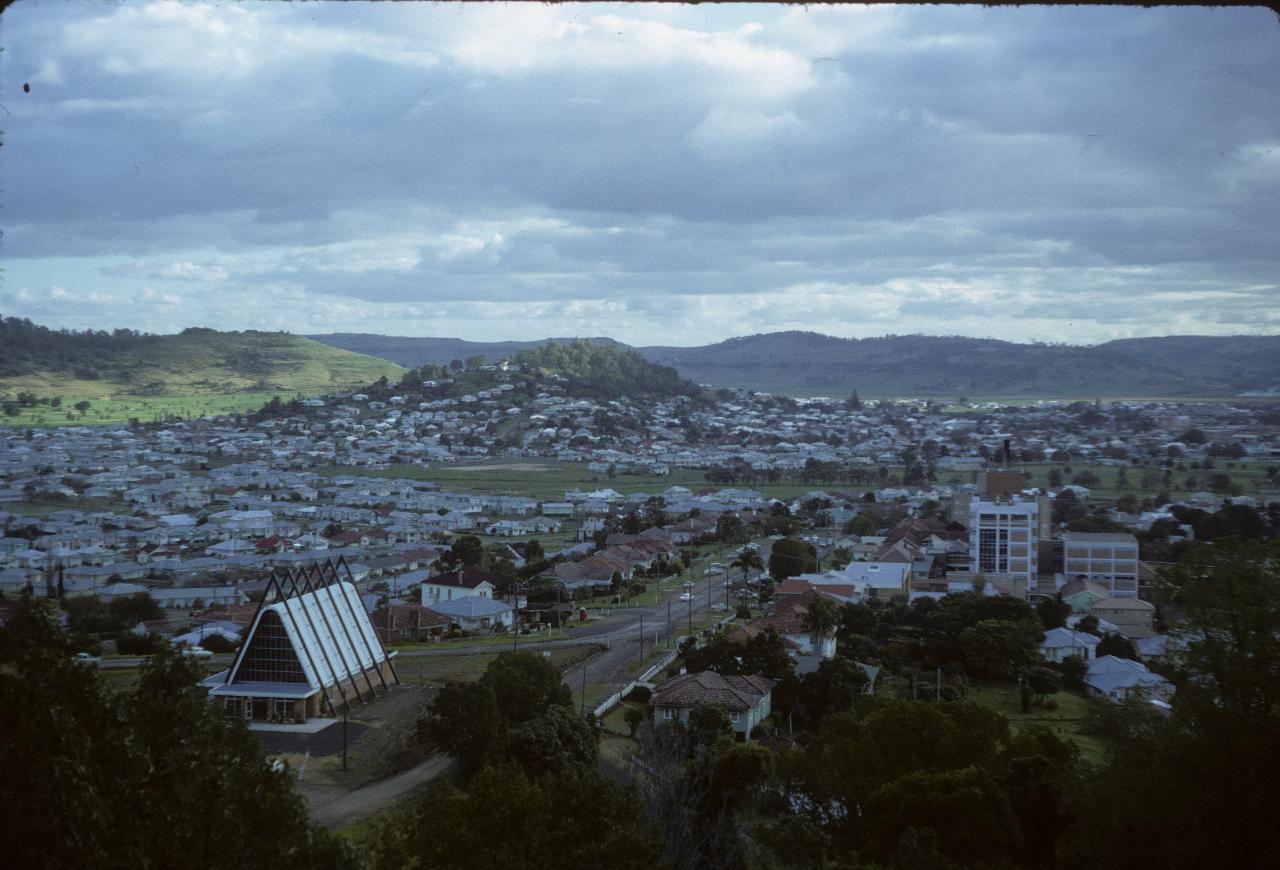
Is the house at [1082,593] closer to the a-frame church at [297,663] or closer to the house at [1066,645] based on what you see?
the house at [1066,645]

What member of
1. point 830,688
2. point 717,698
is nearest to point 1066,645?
point 830,688

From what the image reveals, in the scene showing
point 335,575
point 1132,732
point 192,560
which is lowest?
point 192,560

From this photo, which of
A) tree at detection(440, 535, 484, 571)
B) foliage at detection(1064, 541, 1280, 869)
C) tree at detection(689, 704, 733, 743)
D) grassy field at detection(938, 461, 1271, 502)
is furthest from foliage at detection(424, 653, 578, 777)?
grassy field at detection(938, 461, 1271, 502)

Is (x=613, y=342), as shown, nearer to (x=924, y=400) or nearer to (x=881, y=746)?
(x=924, y=400)

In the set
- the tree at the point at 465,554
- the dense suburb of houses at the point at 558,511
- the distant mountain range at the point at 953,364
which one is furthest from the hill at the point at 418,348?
the tree at the point at 465,554

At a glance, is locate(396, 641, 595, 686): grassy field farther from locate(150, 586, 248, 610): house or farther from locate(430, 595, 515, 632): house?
locate(150, 586, 248, 610): house

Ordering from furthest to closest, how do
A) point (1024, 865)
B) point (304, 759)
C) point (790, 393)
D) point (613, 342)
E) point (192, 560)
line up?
1. point (790, 393)
2. point (613, 342)
3. point (192, 560)
4. point (304, 759)
5. point (1024, 865)

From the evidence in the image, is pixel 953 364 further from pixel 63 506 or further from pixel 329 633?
pixel 329 633

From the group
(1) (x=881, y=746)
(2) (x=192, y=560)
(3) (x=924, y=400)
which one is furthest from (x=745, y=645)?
(3) (x=924, y=400)
